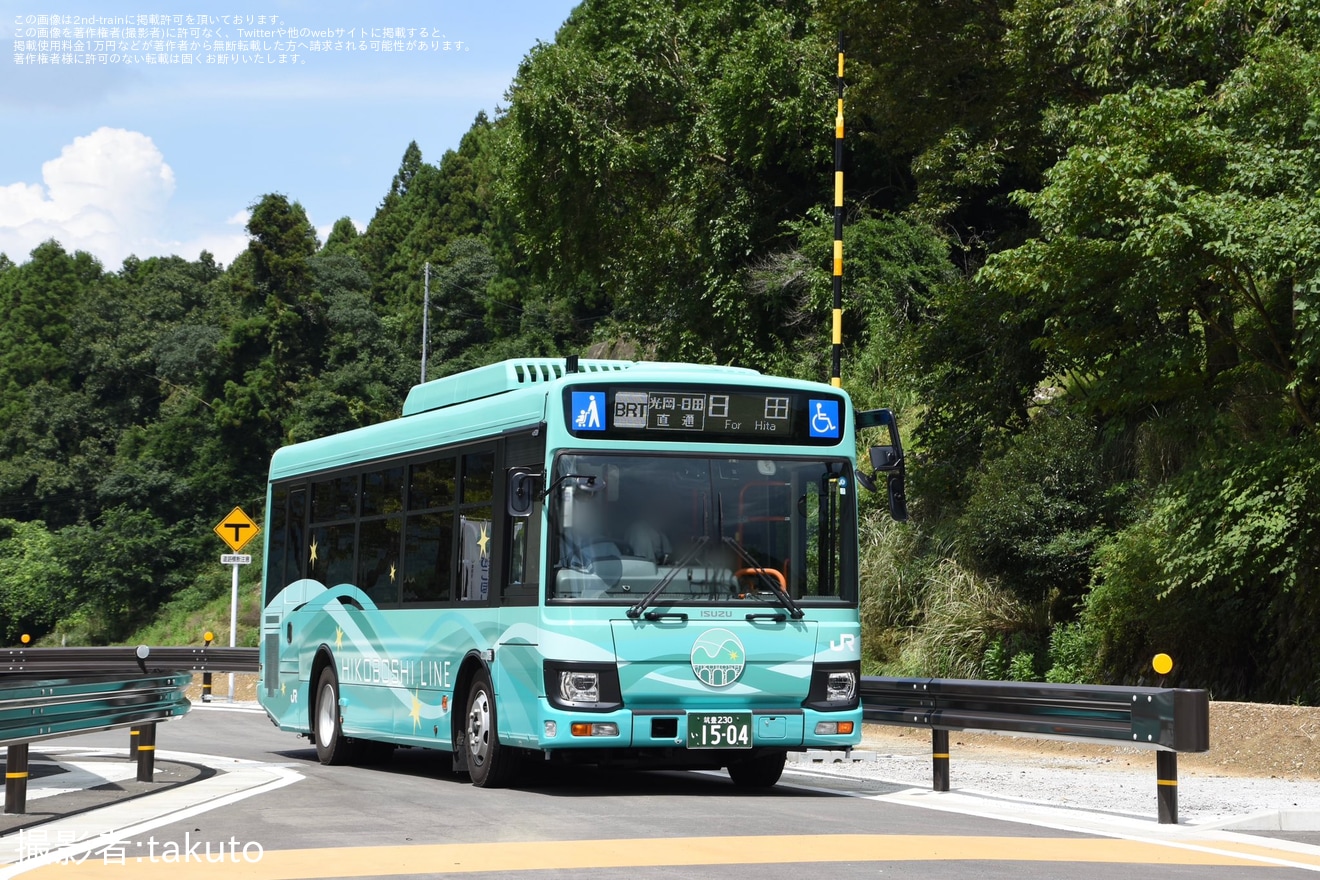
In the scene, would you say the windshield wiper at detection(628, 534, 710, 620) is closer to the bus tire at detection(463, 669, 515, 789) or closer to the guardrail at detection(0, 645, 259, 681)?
the bus tire at detection(463, 669, 515, 789)

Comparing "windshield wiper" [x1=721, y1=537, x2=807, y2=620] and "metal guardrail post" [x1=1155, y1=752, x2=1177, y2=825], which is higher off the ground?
"windshield wiper" [x1=721, y1=537, x2=807, y2=620]

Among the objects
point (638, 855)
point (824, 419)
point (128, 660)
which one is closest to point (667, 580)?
point (824, 419)

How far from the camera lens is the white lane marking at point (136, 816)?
9.40 m

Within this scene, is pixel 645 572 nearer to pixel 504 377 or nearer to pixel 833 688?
pixel 833 688

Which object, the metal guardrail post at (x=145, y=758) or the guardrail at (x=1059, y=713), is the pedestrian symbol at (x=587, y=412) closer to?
the guardrail at (x=1059, y=713)

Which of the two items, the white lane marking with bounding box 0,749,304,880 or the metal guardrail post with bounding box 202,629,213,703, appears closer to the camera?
the white lane marking with bounding box 0,749,304,880

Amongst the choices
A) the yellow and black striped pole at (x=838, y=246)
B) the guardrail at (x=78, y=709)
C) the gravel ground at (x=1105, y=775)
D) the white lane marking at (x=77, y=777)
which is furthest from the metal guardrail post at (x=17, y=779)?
the yellow and black striped pole at (x=838, y=246)

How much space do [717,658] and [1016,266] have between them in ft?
31.7

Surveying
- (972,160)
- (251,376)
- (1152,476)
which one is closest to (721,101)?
(972,160)

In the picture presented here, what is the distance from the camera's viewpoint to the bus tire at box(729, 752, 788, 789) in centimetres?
A: 1365

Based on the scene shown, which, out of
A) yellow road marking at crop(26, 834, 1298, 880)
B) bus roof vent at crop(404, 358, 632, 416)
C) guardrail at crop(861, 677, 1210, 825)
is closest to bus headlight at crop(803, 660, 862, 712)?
guardrail at crop(861, 677, 1210, 825)

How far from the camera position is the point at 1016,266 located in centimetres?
2036

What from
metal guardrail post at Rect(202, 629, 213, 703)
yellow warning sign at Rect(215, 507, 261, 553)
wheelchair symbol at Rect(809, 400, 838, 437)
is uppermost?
wheelchair symbol at Rect(809, 400, 838, 437)

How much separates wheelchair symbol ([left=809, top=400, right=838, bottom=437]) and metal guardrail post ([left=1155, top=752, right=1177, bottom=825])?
358 centimetres
